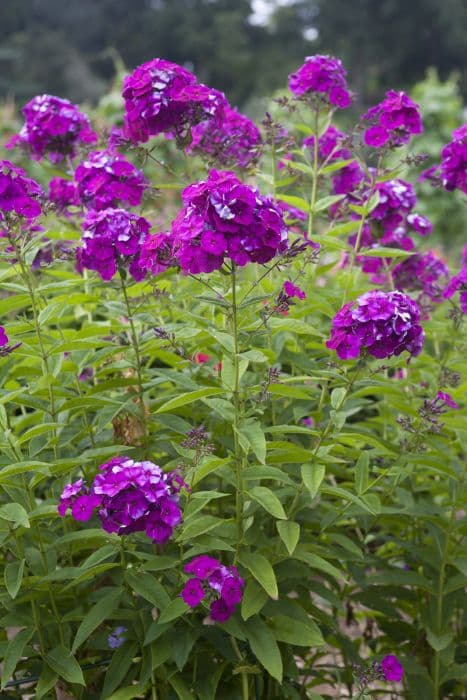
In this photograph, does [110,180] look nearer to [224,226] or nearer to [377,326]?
[224,226]

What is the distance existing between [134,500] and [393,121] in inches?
57.0

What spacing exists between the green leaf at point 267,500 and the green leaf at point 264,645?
35 cm

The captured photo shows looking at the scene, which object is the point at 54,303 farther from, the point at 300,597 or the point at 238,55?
the point at 238,55

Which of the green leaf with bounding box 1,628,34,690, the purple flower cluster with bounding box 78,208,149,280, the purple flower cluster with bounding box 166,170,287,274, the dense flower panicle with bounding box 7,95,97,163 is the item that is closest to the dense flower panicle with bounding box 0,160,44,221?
the purple flower cluster with bounding box 78,208,149,280

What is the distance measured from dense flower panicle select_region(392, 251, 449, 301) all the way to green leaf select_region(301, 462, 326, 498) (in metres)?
1.31

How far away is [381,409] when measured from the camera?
301 centimetres

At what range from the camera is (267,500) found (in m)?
2.08

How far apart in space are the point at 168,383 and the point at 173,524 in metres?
0.85

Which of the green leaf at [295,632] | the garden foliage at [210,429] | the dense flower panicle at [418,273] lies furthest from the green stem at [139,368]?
the dense flower panicle at [418,273]

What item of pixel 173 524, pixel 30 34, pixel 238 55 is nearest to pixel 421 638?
pixel 173 524

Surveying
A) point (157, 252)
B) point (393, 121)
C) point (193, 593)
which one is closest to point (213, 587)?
point (193, 593)

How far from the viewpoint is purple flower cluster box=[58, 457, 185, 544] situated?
6.30 feet

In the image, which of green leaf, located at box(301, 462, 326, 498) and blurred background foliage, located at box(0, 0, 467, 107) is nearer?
green leaf, located at box(301, 462, 326, 498)

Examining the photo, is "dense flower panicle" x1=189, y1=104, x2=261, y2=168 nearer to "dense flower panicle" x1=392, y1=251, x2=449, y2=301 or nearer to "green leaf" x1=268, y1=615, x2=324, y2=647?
"dense flower panicle" x1=392, y1=251, x2=449, y2=301
